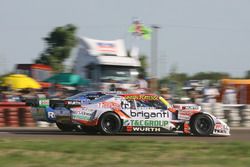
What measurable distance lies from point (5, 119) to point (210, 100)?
7.68m

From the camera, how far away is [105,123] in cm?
1460

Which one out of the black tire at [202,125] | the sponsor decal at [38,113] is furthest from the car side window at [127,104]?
the sponsor decal at [38,113]

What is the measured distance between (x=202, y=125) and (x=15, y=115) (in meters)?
6.84

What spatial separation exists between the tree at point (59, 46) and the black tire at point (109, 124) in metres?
35.7

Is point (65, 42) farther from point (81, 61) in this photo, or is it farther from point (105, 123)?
point (105, 123)

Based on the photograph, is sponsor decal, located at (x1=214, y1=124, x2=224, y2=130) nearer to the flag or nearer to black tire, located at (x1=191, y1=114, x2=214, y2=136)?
black tire, located at (x1=191, y1=114, x2=214, y2=136)

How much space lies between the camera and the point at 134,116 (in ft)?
48.3

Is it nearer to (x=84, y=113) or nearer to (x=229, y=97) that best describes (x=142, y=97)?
(x=84, y=113)

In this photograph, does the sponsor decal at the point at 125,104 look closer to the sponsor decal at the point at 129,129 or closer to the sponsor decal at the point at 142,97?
the sponsor decal at the point at 142,97

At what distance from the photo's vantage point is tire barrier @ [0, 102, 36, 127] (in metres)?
18.7

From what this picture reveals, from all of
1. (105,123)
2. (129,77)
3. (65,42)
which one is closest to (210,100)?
(129,77)

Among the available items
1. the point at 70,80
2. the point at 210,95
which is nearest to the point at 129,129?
the point at 210,95

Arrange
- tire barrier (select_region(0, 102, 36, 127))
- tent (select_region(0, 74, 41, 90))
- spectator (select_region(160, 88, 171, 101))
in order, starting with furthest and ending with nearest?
tent (select_region(0, 74, 41, 90)) → spectator (select_region(160, 88, 171, 101)) → tire barrier (select_region(0, 102, 36, 127))

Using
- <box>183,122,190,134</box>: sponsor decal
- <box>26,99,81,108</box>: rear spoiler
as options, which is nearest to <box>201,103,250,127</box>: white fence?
<box>183,122,190,134</box>: sponsor decal
